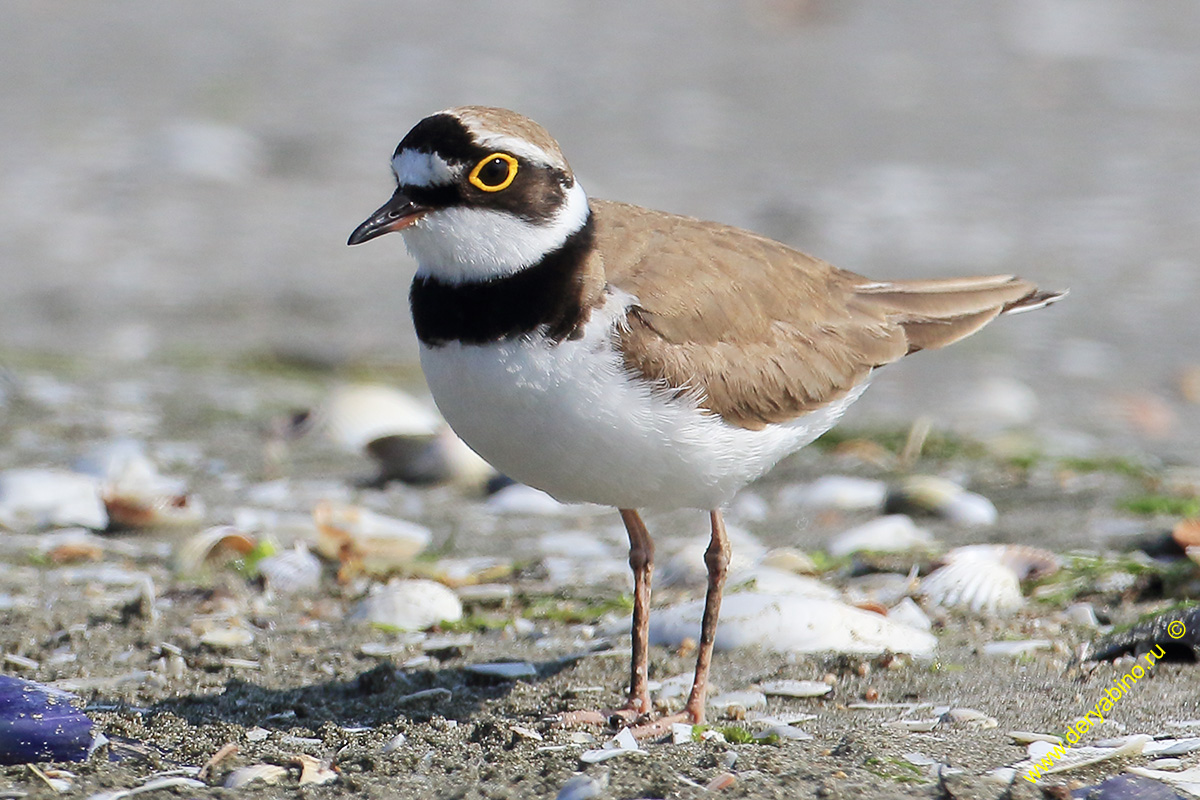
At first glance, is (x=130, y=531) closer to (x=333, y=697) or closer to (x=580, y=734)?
(x=333, y=697)

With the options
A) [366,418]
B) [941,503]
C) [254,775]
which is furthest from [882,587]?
[366,418]

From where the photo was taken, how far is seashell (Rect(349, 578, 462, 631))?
15.1ft

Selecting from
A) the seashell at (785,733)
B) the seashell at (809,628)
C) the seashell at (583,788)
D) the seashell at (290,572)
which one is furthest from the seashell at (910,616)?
the seashell at (290,572)

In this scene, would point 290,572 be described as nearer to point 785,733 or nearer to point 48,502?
point 48,502

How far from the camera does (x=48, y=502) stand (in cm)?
559

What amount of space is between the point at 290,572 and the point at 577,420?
6.15 ft

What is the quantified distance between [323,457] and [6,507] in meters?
1.37

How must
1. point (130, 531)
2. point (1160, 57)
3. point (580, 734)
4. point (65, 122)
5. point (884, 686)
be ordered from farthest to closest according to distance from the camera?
1. point (1160, 57)
2. point (65, 122)
3. point (130, 531)
4. point (884, 686)
5. point (580, 734)

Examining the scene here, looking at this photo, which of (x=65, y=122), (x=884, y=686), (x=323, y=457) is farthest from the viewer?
(x=65, y=122)

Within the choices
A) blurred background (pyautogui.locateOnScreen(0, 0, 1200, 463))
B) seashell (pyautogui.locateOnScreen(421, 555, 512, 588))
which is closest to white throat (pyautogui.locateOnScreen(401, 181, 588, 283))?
seashell (pyautogui.locateOnScreen(421, 555, 512, 588))

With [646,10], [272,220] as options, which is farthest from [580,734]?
[646,10]

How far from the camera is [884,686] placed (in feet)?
13.1

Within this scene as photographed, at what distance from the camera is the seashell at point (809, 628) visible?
13.8 ft

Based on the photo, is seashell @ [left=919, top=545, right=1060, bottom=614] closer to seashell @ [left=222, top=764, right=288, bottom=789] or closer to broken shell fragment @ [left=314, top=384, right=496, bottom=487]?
broken shell fragment @ [left=314, top=384, right=496, bottom=487]
